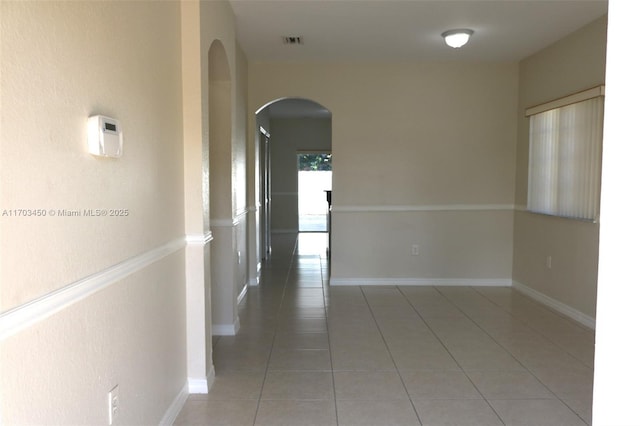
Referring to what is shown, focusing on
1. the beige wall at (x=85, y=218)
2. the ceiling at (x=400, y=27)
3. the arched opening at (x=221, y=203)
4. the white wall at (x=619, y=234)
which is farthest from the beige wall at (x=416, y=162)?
the white wall at (x=619, y=234)

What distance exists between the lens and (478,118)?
5730 mm

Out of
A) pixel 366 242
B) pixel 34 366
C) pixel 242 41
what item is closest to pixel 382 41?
pixel 242 41

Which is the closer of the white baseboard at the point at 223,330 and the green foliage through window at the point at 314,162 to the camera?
the white baseboard at the point at 223,330

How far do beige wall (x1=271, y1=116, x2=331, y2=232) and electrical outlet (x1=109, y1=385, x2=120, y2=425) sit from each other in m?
9.50

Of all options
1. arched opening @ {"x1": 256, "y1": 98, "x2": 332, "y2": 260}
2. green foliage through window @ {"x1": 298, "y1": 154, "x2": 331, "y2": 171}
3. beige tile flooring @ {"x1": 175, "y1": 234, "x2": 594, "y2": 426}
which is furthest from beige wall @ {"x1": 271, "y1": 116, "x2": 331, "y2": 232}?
beige tile flooring @ {"x1": 175, "y1": 234, "x2": 594, "y2": 426}

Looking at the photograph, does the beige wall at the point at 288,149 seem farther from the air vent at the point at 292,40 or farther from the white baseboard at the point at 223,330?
the white baseboard at the point at 223,330

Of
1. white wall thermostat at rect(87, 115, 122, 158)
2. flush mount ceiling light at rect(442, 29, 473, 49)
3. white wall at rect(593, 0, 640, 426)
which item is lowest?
white wall at rect(593, 0, 640, 426)

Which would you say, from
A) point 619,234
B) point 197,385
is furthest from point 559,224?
point 619,234

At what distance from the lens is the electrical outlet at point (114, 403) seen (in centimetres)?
176

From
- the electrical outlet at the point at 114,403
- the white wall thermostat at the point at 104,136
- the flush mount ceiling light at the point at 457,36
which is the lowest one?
the electrical outlet at the point at 114,403

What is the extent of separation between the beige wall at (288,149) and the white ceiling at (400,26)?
569cm

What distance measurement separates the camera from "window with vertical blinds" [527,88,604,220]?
409 centimetres

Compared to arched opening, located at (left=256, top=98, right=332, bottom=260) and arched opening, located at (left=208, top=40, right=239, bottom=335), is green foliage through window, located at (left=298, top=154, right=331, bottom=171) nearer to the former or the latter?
arched opening, located at (left=256, top=98, right=332, bottom=260)

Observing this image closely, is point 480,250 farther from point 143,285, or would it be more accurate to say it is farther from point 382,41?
point 143,285
